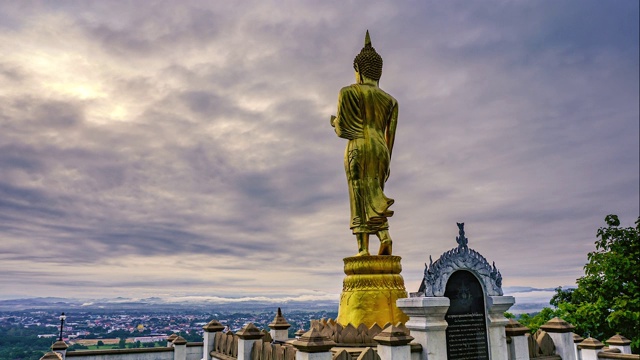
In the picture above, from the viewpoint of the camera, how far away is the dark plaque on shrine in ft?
30.5

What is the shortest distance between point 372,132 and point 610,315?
10967 mm

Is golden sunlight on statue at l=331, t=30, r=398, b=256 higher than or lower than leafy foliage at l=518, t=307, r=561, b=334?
higher

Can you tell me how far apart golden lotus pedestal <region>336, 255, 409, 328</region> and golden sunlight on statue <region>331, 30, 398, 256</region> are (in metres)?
0.46

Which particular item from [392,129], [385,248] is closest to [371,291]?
[385,248]

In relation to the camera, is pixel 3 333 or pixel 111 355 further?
pixel 3 333

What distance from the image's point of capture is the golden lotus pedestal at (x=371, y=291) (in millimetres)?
12289

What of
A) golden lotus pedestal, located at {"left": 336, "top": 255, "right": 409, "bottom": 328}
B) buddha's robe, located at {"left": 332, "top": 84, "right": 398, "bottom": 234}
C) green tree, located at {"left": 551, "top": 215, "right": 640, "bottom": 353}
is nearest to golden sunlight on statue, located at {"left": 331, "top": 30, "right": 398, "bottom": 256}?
buddha's robe, located at {"left": 332, "top": 84, "right": 398, "bottom": 234}

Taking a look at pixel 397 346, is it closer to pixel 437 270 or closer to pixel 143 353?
pixel 437 270

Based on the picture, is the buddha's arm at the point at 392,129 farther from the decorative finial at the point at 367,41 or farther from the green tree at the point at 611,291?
the green tree at the point at 611,291

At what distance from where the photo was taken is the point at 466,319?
9516 millimetres

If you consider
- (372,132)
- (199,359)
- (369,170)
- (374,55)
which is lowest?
(199,359)

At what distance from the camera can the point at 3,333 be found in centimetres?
→ 2388

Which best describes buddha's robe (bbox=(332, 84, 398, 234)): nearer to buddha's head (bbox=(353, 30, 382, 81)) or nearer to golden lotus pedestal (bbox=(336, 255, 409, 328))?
buddha's head (bbox=(353, 30, 382, 81))

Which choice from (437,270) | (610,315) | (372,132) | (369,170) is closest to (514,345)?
(437,270)
